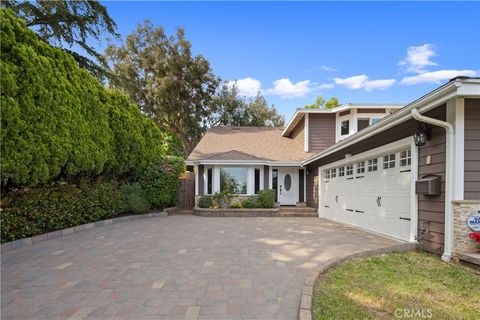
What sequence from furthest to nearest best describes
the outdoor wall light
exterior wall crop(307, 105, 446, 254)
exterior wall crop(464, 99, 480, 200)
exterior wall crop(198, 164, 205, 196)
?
1. exterior wall crop(198, 164, 205, 196)
2. the outdoor wall light
3. exterior wall crop(307, 105, 446, 254)
4. exterior wall crop(464, 99, 480, 200)

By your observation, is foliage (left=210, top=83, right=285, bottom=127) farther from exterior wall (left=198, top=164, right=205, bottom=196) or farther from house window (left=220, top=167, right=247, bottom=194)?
house window (left=220, top=167, right=247, bottom=194)

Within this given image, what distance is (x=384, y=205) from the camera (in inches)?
259

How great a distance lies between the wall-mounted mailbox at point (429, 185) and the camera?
4.78 meters

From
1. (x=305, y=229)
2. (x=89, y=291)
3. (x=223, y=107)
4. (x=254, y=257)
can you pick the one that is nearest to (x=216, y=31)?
(x=305, y=229)

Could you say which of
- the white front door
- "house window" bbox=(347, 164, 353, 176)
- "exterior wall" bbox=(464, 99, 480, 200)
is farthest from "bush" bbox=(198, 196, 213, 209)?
"exterior wall" bbox=(464, 99, 480, 200)

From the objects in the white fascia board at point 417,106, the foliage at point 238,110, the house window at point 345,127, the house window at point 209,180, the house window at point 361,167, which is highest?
the foliage at point 238,110

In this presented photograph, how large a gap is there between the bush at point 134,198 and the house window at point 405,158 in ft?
28.8

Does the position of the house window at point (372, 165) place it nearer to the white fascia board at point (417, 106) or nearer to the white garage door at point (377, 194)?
the white garage door at point (377, 194)

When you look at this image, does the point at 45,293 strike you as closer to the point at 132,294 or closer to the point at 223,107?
the point at 132,294

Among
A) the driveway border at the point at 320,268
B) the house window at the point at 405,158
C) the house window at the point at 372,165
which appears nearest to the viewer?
the driveway border at the point at 320,268

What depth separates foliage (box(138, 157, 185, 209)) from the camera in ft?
37.1

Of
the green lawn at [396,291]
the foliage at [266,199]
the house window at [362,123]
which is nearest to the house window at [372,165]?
the green lawn at [396,291]

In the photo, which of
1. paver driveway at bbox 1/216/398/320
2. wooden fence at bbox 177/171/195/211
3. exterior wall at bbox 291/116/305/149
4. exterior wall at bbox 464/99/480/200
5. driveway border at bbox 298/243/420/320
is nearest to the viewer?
driveway border at bbox 298/243/420/320

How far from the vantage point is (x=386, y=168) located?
660 centimetres
